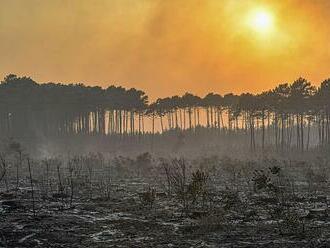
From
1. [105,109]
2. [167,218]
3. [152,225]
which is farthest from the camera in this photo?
[105,109]

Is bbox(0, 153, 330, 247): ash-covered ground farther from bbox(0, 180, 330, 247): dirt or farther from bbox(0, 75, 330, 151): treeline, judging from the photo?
bbox(0, 75, 330, 151): treeline

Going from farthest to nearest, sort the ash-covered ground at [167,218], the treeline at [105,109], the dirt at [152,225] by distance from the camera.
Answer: the treeline at [105,109], the ash-covered ground at [167,218], the dirt at [152,225]

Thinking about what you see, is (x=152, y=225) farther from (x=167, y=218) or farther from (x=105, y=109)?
(x=105, y=109)

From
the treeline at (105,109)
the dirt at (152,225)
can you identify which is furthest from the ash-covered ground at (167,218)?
the treeline at (105,109)

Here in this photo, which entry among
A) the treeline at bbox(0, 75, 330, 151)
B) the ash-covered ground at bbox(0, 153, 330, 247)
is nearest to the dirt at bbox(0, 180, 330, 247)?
the ash-covered ground at bbox(0, 153, 330, 247)

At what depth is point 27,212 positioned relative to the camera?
17.7m

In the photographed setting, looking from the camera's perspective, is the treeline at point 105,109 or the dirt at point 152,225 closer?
the dirt at point 152,225

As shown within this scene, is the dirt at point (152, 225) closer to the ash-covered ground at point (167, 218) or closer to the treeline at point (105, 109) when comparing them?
the ash-covered ground at point (167, 218)

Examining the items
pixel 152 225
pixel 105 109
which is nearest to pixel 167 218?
pixel 152 225

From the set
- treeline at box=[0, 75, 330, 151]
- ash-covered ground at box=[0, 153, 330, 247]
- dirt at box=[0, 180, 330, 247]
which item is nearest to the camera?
dirt at box=[0, 180, 330, 247]

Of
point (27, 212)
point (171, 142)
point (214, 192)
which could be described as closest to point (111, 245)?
point (27, 212)

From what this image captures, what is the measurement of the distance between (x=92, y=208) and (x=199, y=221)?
569 cm

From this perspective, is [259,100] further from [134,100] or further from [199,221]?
[199,221]

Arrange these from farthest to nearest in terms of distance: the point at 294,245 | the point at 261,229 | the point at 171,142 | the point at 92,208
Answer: the point at 171,142
the point at 92,208
the point at 261,229
the point at 294,245
